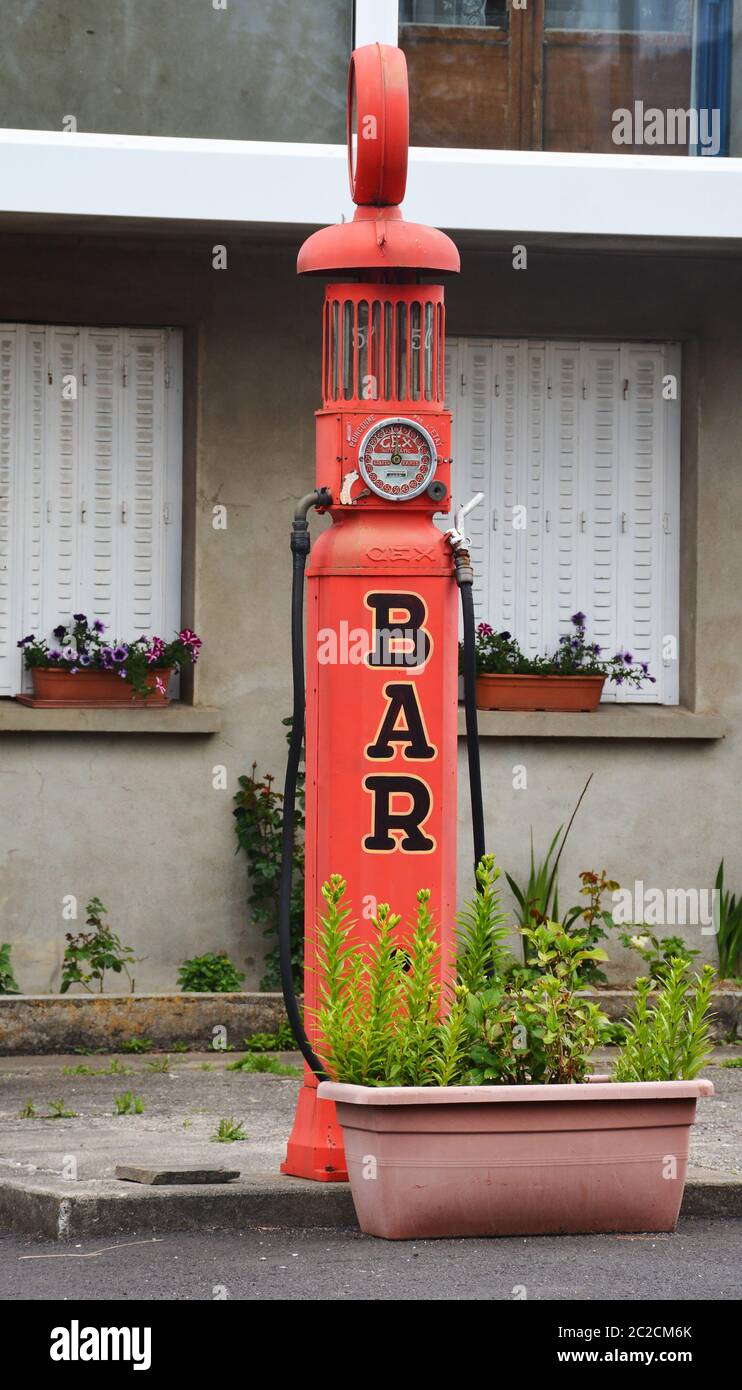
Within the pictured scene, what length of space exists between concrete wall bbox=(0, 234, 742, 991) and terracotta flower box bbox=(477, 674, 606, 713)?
197 millimetres

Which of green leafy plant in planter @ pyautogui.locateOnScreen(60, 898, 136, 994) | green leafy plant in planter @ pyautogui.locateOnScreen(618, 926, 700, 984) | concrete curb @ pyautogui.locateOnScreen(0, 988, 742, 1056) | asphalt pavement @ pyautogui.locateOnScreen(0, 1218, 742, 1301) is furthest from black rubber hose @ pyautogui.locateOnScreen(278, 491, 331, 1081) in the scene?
green leafy plant in planter @ pyautogui.locateOnScreen(60, 898, 136, 994)

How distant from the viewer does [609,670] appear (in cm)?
1065

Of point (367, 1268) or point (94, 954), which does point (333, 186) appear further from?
point (367, 1268)

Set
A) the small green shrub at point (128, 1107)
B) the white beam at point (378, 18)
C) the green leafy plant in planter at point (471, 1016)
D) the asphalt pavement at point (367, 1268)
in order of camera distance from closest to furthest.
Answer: the asphalt pavement at point (367, 1268) → the green leafy plant in planter at point (471, 1016) → the small green shrub at point (128, 1107) → the white beam at point (378, 18)

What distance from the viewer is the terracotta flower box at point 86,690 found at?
998 centimetres

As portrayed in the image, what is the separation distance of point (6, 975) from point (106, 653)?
1.59 meters

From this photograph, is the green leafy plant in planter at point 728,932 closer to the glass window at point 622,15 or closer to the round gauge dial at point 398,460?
the glass window at point 622,15

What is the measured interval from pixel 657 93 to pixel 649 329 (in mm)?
1153

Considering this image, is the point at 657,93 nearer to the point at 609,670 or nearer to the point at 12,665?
the point at 609,670

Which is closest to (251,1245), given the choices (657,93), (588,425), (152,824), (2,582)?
(152,824)

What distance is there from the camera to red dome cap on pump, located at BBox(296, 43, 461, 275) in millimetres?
6199

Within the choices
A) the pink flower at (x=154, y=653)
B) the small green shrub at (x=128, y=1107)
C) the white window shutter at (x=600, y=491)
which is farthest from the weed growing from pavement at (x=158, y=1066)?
the white window shutter at (x=600, y=491)

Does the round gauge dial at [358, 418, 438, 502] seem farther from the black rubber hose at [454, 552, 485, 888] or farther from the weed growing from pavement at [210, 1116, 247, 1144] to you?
the weed growing from pavement at [210, 1116, 247, 1144]

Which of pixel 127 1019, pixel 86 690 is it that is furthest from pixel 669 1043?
pixel 86 690
